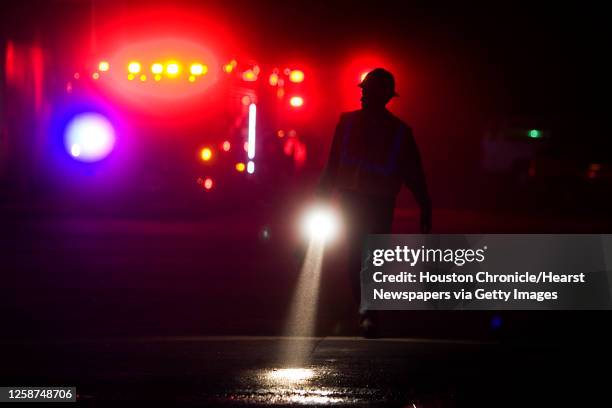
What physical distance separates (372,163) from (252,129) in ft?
30.7

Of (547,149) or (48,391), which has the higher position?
(547,149)

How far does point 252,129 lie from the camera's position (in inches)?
723

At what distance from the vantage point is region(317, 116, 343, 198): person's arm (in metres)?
9.34

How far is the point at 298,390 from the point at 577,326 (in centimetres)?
371

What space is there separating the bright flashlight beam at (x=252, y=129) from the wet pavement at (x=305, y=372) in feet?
30.6

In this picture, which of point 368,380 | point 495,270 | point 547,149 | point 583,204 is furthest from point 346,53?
point 368,380

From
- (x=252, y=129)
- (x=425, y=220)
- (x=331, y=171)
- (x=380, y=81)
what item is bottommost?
(x=425, y=220)

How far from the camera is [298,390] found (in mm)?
7047

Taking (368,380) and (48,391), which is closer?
(48,391)

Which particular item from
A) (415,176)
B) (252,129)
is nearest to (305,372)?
(415,176)

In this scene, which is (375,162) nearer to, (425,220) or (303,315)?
(425,220)

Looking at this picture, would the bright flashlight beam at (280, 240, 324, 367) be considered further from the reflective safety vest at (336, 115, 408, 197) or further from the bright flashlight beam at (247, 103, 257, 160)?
the bright flashlight beam at (247, 103, 257, 160)

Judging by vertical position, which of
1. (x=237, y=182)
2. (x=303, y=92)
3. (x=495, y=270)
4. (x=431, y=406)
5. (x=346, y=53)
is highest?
(x=346, y=53)

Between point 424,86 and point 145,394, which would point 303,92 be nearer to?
point 145,394
